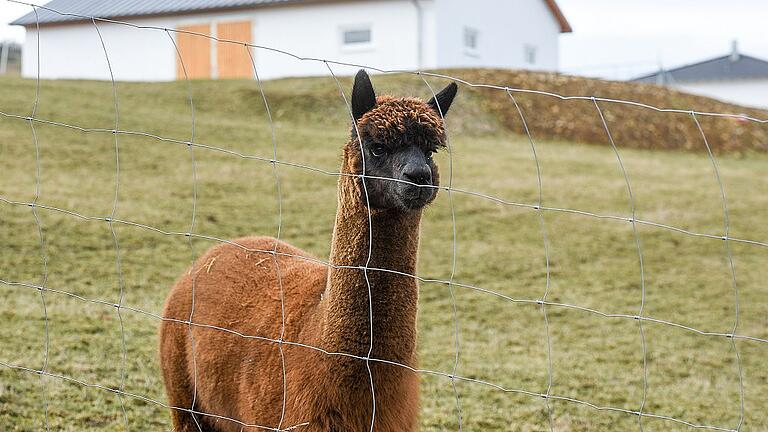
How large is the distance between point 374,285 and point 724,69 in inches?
2009

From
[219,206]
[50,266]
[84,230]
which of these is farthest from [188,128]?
[50,266]

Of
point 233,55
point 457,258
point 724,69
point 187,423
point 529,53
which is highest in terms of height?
point 529,53

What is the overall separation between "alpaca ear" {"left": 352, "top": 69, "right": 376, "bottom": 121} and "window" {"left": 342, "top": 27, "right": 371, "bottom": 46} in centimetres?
2266

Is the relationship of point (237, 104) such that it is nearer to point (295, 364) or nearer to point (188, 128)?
point (188, 128)

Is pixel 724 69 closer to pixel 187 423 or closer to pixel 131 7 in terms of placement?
pixel 131 7

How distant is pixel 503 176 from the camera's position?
49.5 ft

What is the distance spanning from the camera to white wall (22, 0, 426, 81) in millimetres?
25297

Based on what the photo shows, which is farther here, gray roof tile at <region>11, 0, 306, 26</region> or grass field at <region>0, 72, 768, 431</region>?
gray roof tile at <region>11, 0, 306, 26</region>

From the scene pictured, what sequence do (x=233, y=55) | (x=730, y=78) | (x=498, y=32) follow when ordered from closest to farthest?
(x=233, y=55)
(x=498, y=32)
(x=730, y=78)

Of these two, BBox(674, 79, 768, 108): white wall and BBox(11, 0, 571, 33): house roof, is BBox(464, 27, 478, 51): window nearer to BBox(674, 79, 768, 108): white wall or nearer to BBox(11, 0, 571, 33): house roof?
BBox(11, 0, 571, 33): house roof

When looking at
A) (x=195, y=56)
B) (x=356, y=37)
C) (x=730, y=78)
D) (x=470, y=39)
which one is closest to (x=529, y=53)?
(x=470, y=39)

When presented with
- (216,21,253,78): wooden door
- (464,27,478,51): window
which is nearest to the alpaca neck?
(216,21,253,78): wooden door

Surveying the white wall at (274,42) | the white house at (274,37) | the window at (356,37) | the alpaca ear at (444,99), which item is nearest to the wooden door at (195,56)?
the white house at (274,37)

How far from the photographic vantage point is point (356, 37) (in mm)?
25969
